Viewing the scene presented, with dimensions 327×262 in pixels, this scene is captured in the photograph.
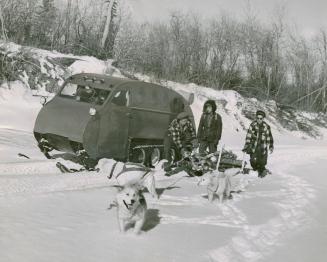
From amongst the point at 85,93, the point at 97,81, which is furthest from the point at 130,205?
the point at 97,81

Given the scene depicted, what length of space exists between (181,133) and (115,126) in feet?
5.13

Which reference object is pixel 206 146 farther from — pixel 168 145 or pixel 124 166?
pixel 124 166

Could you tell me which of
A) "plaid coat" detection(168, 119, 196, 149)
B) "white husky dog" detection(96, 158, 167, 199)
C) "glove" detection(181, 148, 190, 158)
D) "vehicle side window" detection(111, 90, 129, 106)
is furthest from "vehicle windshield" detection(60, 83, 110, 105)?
"white husky dog" detection(96, 158, 167, 199)

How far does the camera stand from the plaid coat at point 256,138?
12703 millimetres

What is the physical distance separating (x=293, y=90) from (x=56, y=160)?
107ft

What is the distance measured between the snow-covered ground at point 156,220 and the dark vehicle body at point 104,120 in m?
0.61

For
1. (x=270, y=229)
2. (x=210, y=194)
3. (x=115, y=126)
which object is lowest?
(x=270, y=229)

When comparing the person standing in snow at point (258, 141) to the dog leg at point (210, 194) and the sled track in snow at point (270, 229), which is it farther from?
the dog leg at point (210, 194)

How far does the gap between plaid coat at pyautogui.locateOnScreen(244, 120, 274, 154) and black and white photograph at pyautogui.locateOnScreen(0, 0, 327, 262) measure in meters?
0.04

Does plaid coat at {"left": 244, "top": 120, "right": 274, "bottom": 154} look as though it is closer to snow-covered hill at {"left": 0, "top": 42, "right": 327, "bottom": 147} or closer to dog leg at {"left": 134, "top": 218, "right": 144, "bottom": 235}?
dog leg at {"left": 134, "top": 218, "right": 144, "bottom": 235}

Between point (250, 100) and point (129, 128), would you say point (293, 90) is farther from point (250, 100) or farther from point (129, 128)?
point (129, 128)

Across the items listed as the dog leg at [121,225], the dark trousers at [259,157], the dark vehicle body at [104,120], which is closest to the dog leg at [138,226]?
the dog leg at [121,225]

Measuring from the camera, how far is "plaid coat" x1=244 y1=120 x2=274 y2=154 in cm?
1270

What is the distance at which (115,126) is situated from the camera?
441 inches
